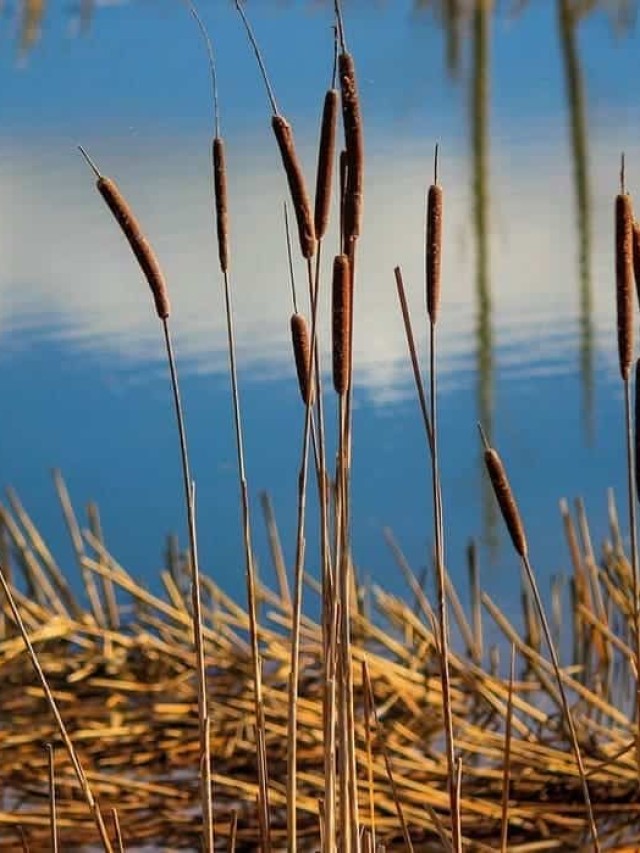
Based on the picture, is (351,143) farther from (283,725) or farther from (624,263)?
(283,725)

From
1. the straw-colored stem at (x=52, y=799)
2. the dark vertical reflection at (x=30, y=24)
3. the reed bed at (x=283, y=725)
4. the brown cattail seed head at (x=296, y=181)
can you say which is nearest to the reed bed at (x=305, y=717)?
the reed bed at (x=283, y=725)

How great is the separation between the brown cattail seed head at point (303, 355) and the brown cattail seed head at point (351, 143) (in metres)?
0.04

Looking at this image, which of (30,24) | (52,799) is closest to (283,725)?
(52,799)

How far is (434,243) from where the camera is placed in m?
0.65

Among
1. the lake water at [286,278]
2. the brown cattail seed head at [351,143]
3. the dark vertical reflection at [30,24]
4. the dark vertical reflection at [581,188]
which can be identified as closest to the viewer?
the brown cattail seed head at [351,143]

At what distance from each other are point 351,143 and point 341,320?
0.06m

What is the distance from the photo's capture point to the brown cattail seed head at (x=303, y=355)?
2.24 feet

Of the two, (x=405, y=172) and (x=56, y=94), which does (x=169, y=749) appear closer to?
(x=405, y=172)

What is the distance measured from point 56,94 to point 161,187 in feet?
3.58

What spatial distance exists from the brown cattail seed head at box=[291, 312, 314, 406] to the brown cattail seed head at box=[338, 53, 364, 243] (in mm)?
39

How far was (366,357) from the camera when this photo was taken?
8.61 ft

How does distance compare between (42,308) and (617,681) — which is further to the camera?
(42,308)

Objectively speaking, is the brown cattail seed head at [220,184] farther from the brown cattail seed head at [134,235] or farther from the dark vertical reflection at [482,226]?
the dark vertical reflection at [482,226]

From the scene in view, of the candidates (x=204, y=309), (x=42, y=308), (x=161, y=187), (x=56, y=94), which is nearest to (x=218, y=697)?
(x=204, y=309)
